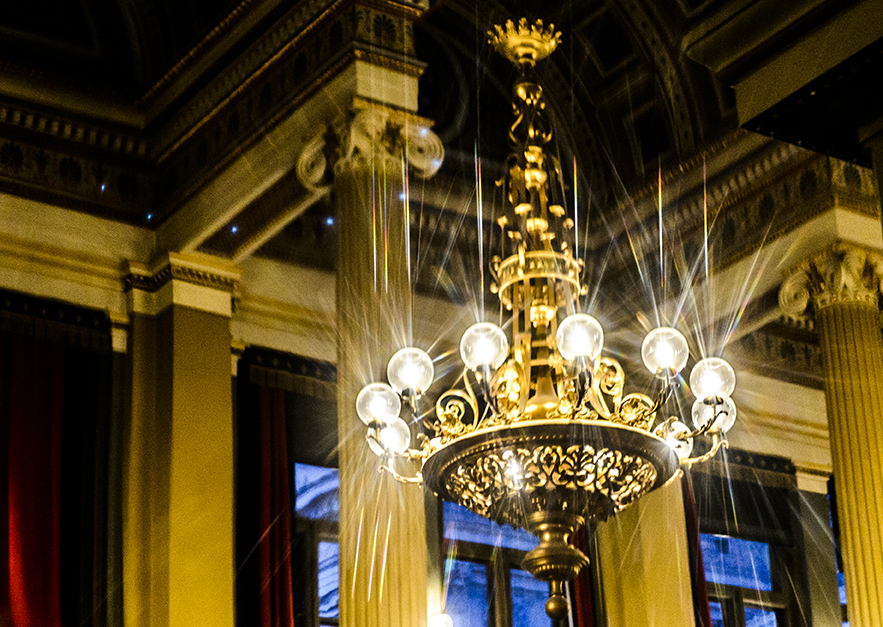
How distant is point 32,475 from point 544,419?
165 inches

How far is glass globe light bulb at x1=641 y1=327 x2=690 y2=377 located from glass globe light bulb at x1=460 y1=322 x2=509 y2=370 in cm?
60

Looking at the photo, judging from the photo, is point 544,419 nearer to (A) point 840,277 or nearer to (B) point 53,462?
(B) point 53,462

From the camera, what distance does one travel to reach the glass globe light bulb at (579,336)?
5789 millimetres

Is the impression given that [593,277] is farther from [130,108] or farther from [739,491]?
[130,108]

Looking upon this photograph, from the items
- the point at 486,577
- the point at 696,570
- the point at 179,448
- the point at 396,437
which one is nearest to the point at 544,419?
the point at 396,437

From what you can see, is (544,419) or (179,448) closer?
(544,419)

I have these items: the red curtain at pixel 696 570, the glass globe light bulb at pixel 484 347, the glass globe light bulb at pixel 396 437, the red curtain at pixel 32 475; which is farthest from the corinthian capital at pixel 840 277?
the red curtain at pixel 32 475

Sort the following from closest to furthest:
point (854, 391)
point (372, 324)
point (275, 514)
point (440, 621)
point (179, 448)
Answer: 1. point (372, 324)
2. point (179, 448)
3. point (854, 391)
4. point (275, 514)
5. point (440, 621)

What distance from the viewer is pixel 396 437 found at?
20.7 ft

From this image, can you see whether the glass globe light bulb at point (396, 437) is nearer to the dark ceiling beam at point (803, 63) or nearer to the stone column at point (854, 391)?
the dark ceiling beam at point (803, 63)

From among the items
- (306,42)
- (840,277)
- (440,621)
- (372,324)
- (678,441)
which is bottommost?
(440,621)

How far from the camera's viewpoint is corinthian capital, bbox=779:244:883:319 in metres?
9.99

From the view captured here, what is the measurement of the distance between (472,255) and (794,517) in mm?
4235

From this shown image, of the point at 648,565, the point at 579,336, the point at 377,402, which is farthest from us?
the point at 648,565
